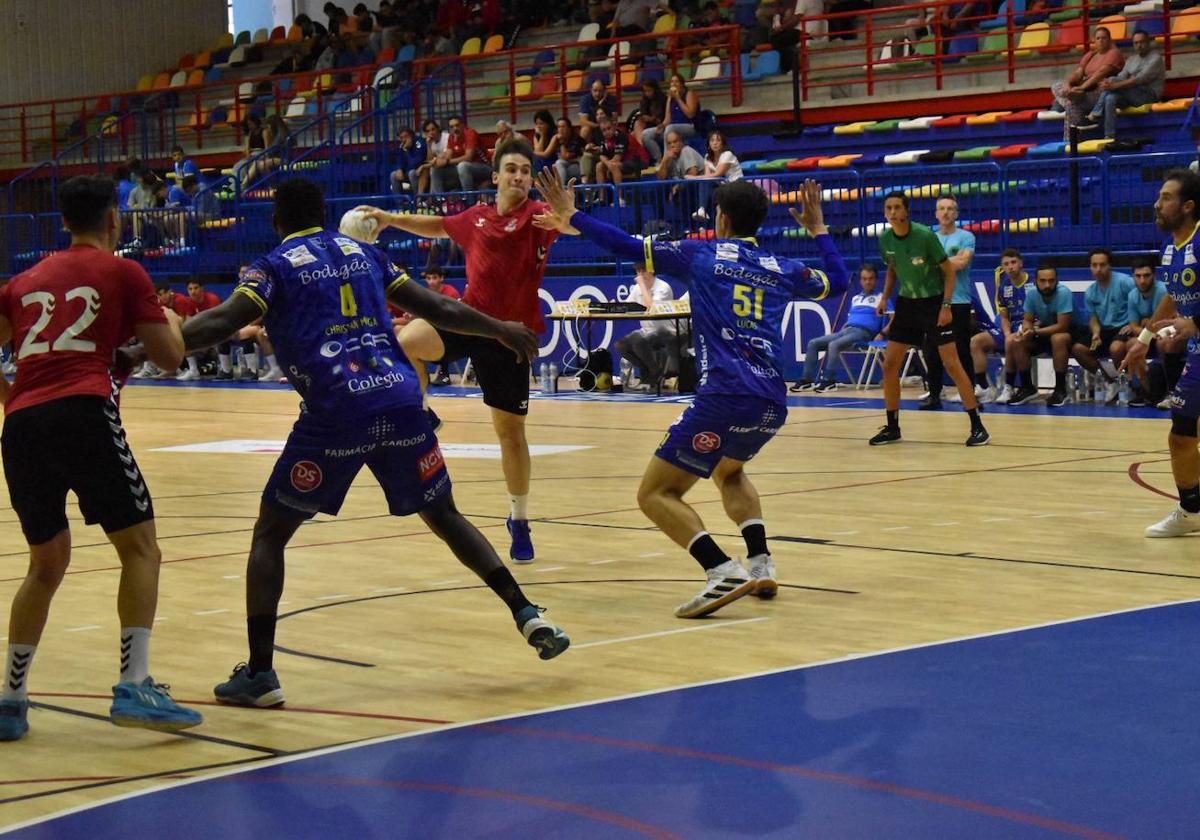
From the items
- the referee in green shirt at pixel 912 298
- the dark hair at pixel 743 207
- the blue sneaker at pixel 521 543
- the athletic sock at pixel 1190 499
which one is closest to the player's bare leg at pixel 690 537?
the dark hair at pixel 743 207

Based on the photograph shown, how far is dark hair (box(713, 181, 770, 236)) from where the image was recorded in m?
7.50

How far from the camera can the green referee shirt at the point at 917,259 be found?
14.4 m

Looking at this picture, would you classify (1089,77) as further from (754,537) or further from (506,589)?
(506,589)

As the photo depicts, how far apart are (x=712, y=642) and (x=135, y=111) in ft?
96.7

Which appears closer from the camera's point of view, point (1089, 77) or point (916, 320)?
point (916, 320)

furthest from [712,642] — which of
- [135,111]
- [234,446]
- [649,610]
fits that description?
[135,111]

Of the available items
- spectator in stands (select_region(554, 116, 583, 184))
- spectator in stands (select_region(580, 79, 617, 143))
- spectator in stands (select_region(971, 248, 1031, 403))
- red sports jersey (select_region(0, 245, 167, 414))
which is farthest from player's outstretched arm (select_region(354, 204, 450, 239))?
spectator in stands (select_region(580, 79, 617, 143))

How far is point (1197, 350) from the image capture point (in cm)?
896

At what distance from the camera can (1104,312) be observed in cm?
1720

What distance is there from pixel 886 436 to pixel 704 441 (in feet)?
23.2

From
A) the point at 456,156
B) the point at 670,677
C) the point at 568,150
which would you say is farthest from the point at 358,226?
the point at 456,156

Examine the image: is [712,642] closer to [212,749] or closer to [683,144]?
[212,749]

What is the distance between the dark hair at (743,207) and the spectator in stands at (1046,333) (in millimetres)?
10379

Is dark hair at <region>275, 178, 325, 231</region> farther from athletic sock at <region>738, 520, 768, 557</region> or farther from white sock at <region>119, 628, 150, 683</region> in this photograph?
athletic sock at <region>738, 520, 768, 557</region>
